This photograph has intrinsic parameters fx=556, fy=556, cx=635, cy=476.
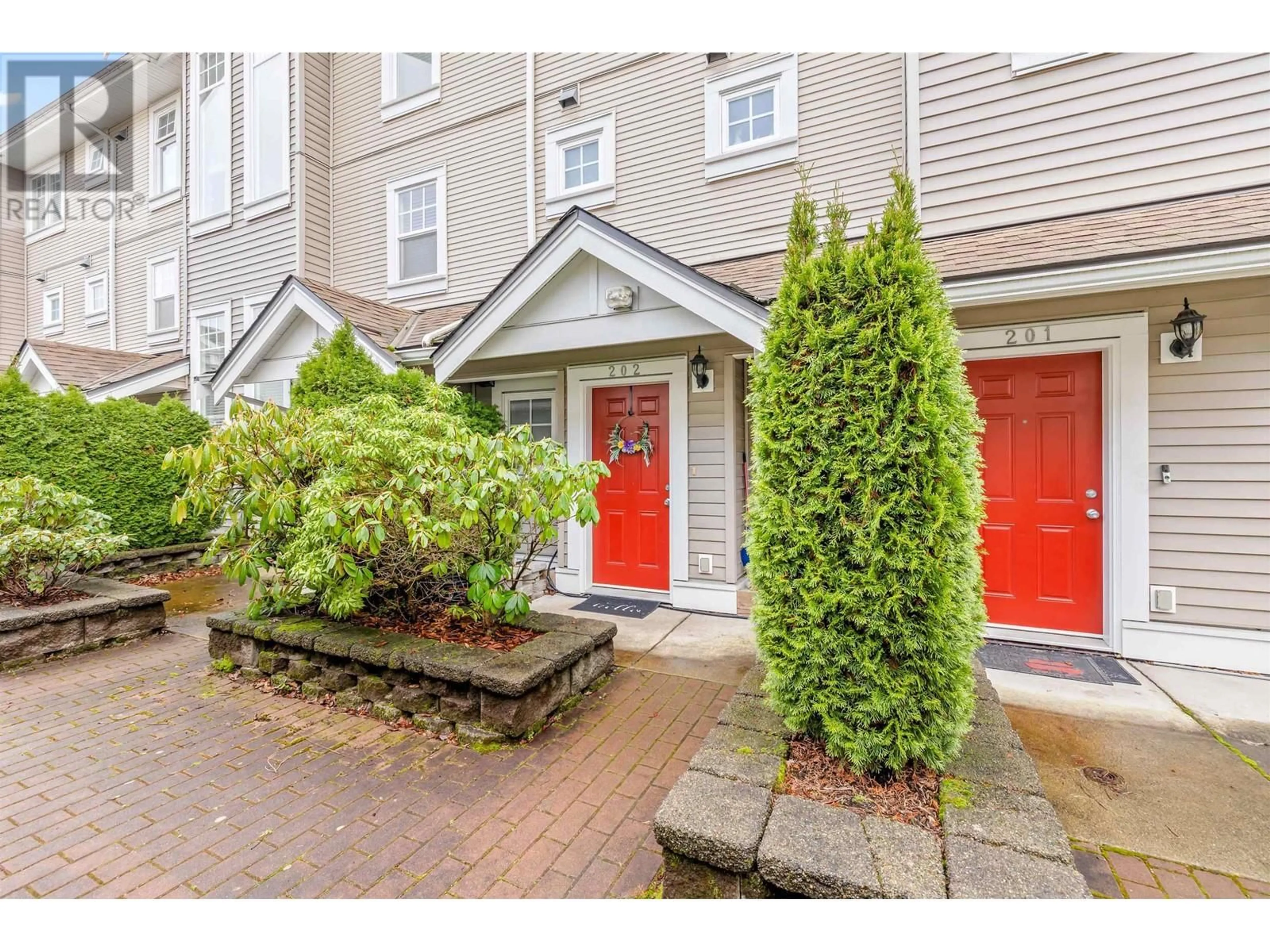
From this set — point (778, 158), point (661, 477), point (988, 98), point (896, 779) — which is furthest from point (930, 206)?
point (896, 779)

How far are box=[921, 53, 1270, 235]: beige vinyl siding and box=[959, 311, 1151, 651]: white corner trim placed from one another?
973 mm

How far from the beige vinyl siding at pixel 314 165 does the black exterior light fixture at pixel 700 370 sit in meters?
6.32

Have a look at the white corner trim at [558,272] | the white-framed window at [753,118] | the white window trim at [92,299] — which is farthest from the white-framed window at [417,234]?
the white window trim at [92,299]

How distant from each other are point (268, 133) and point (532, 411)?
6.54 metres

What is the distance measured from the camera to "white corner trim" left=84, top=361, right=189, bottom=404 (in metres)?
8.41

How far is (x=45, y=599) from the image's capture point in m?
4.51

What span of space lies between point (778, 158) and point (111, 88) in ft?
41.0

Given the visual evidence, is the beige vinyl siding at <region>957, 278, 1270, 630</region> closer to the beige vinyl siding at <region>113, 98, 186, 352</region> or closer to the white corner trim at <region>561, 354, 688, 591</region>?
the white corner trim at <region>561, 354, 688, 591</region>

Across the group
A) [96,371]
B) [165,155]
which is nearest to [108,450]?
[96,371]

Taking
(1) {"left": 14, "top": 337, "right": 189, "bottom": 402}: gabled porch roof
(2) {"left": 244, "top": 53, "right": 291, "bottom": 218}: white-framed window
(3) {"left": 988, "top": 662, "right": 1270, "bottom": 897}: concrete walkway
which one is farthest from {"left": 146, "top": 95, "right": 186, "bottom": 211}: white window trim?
(3) {"left": 988, "top": 662, "right": 1270, "bottom": 897}: concrete walkway

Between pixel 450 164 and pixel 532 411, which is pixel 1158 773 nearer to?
pixel 532 411

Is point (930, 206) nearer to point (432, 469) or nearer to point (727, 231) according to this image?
point (727, 231)

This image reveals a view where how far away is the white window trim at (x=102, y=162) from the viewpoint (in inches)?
442

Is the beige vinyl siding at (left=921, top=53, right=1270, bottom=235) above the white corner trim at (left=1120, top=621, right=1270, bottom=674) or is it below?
above
